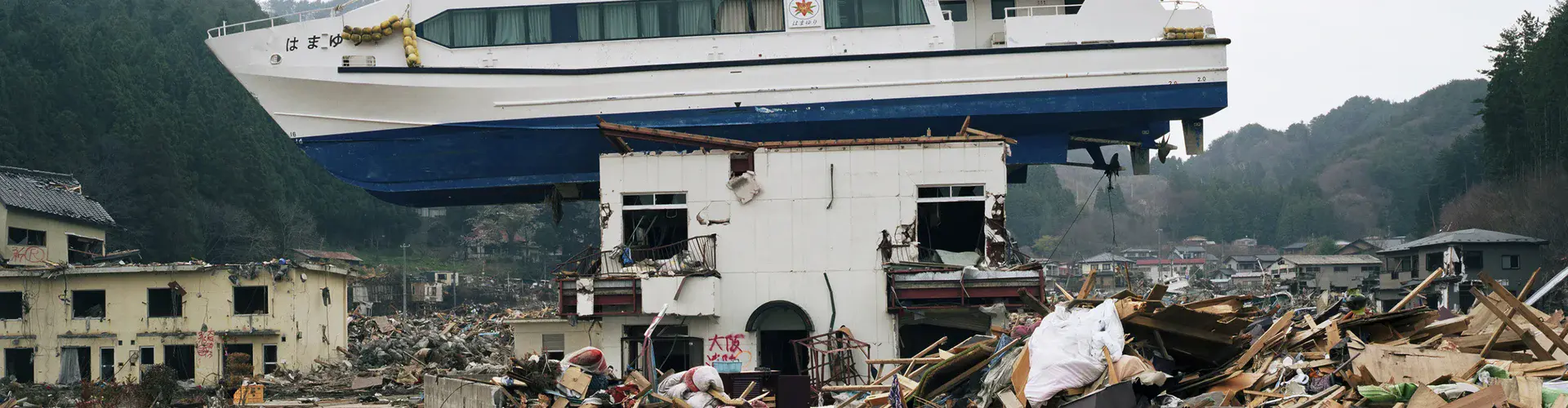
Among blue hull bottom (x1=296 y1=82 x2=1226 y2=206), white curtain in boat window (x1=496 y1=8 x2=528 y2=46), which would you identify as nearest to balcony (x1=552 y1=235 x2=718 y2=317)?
blue hull bottom (x1=296 y1=82 x2=1226 y2=206)

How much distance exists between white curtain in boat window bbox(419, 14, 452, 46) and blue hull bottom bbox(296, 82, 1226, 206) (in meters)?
1.74

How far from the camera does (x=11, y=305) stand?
30906 millimetres

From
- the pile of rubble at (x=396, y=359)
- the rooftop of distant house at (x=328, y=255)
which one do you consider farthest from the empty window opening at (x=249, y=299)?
the rooftop of distant house at (x=328, y=255)

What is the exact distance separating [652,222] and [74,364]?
568 inches

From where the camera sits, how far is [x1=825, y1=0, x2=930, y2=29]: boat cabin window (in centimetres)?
2739

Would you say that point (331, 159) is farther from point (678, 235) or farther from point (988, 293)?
point (988, 293)

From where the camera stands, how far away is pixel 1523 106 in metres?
55.3

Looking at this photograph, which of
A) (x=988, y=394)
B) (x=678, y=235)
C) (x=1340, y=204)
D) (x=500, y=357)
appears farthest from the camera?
(x=1340, y=204)

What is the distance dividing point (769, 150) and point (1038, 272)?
447 centimetres

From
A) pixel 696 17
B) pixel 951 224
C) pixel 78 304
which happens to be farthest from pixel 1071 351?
pixel 78 304

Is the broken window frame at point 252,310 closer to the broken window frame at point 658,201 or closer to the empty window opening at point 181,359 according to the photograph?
the empty window opening at point 181,359

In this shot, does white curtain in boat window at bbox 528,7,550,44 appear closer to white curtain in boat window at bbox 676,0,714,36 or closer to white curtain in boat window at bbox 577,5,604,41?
white curtain in boat window at bbox 577,5,604,41

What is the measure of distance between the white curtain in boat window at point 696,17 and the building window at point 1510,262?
31159mm

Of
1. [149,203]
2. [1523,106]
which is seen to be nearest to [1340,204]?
[1523,106]
